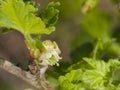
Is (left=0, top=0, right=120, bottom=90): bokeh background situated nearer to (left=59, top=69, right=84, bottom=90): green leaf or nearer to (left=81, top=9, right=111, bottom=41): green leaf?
(left=81, top=9, right=111, bottom=41): green leaf

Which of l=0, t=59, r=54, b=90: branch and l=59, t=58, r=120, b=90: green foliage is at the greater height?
l=59, t=58, r=120, b=90: green foliage

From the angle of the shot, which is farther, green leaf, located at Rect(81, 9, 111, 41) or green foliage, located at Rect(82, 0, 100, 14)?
green leaf, located at Rect(81, 9, 111, 41)

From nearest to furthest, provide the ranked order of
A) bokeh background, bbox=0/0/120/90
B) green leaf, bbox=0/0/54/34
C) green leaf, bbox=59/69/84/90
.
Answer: green leaf, bbox=0/0/54/34 → green leaf, bbox=59/69/84/90 → bokeh background, bbox=0/0/120/90

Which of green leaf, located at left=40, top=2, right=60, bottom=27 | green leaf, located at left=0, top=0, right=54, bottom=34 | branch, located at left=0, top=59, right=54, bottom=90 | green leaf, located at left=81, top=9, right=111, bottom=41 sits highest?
green leaf, located at left=81, top=9, right=111, bottom=41

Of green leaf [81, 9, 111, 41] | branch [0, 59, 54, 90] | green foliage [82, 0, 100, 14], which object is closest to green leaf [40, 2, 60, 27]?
branch [0, 59, 54, 90]

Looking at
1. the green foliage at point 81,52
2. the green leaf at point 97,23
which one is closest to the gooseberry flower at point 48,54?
the green foliage at point 81,52

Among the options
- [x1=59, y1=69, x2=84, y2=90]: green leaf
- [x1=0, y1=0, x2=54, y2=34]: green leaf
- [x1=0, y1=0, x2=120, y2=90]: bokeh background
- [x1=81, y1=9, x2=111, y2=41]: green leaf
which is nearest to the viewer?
[x1=0, y1=0, x2=54, y2=34]: green leaf

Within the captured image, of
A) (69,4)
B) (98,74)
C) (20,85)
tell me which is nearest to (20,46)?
(20,85)

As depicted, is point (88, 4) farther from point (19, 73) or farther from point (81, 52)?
point (19, 73)

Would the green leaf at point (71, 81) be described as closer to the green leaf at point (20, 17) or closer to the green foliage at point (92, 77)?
the green foliage at point (92, 77)

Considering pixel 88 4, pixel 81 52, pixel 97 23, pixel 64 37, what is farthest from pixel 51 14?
pixel 64 37
